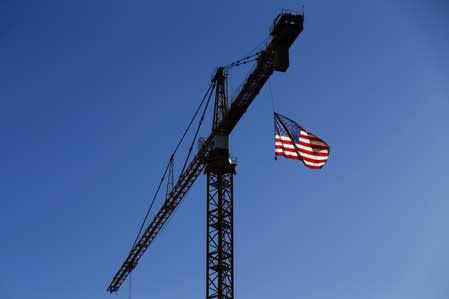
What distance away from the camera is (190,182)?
302 ft

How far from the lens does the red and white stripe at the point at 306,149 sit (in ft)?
218

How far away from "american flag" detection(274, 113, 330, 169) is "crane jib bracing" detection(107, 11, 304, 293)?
767 centimetres

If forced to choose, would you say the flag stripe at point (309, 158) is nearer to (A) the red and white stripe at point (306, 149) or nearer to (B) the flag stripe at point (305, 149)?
(A) the red and white stripe at point (306, 149)

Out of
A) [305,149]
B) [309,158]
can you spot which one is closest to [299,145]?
[305,149]

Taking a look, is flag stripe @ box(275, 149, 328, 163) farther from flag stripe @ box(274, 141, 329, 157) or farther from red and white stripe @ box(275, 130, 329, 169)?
flag stripe @ box(274, 141, 329, 157)

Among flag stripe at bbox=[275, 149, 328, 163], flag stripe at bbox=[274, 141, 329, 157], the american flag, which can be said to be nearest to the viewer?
flag stripe at bbox=[275, 149, 328, 163]

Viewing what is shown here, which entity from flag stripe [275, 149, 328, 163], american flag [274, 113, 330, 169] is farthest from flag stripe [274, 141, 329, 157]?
flag stripe [275, 149, 328, 163]

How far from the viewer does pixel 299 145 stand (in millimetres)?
67875

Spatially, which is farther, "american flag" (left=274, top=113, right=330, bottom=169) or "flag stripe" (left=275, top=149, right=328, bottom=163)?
"american flag" (left=274, top=113, right=330, bottom=169)

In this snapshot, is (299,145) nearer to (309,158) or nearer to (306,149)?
(306,149)

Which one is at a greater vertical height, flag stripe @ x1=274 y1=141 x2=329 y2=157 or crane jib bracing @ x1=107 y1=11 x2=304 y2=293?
crane jib bracing @ x1=107 y1=11 x2=304 y2=293

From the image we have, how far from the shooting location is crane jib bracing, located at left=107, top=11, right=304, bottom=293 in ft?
240

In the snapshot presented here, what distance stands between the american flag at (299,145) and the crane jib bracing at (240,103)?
7.67 meters

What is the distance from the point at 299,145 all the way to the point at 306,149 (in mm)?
784
